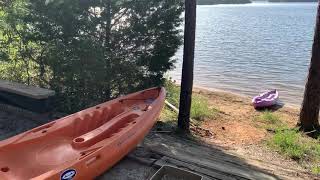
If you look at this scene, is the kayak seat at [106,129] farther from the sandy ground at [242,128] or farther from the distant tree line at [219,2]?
the distant tree line at [219,2]

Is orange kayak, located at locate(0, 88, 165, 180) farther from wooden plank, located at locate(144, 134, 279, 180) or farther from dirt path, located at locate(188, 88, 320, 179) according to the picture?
dirt path, located at locate(188, 88, 320, 179)

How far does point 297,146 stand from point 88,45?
474cm

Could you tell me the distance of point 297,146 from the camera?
821 centimetres

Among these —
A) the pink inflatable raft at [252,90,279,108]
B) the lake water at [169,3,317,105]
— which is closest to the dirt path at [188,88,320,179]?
the pink inflatable raft at [252,90,279,108]

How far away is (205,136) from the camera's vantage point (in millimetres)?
8922

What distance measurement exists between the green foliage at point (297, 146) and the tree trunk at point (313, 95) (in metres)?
0.79

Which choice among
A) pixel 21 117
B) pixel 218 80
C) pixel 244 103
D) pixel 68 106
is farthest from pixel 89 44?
pixel 218 80

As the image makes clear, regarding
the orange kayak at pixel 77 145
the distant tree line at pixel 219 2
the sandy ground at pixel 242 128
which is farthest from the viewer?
the distant tree line at pixel 219 2

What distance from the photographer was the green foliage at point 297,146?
7.77m

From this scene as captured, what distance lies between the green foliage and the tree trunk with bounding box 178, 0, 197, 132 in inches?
75.6

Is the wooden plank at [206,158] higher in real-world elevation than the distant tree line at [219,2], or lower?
lower

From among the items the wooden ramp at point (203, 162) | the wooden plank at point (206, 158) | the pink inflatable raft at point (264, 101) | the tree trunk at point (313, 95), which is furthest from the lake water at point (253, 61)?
the wooden ramp at point (203, 162)

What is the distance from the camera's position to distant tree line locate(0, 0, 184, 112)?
328 inches

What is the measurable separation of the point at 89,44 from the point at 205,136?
3208 mm
